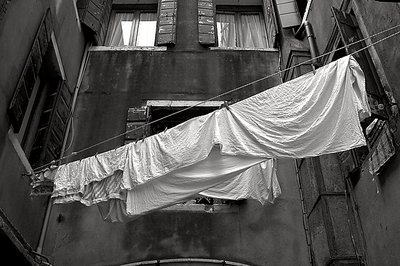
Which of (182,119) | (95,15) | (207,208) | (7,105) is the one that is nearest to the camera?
(7,105)

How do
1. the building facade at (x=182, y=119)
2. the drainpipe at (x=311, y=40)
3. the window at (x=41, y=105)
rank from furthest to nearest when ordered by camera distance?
1. the drainpipe at (x=311, y=40)
2. the window at (x=41, y=105)
3. the building facade at (x=182, y=119)

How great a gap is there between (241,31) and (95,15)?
12.4 ft

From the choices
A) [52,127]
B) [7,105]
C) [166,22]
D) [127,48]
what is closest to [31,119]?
[52,127]

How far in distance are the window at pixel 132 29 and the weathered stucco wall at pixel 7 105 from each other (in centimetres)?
340

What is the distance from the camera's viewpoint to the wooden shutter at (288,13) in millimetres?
9352

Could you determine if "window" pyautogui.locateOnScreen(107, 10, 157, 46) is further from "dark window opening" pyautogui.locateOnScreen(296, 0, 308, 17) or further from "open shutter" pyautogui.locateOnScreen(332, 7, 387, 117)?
"open shutter" pyautogui.locateOnScreen(332, 7, 387, 117)

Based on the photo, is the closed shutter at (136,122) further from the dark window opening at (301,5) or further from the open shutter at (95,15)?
the dark window opening at (301,5)

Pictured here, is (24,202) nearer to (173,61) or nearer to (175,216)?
(175,216)

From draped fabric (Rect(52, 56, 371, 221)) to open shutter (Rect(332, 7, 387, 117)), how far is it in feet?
2.51

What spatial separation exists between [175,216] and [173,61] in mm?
3854

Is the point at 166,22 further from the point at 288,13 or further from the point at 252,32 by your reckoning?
the point at 288,13

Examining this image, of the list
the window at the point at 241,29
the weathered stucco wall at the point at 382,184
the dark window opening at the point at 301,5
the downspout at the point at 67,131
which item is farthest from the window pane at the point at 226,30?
the weathered stucco wall at the point at 382,184

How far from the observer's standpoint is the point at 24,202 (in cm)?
625

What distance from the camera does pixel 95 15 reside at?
391 inches
